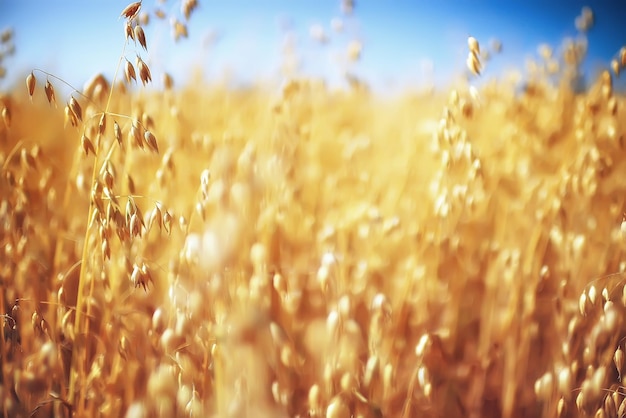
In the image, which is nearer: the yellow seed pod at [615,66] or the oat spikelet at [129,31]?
the oat spikelet at [129,31]

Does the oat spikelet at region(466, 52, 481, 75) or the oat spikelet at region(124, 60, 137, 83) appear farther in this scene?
the oat spikelet at region(466, 52, 481, 75)

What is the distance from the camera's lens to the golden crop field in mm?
620

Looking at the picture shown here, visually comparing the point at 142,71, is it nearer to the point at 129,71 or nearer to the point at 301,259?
the point at 129,71

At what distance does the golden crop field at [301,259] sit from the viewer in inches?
24.4

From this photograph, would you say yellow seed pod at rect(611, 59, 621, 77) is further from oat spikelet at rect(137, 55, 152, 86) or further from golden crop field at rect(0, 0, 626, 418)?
oat spikelet at rect(137, 55, 152, 86)

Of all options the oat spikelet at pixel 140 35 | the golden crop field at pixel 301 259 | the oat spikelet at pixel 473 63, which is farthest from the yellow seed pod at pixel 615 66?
the oat spikelet at pixel 140 35

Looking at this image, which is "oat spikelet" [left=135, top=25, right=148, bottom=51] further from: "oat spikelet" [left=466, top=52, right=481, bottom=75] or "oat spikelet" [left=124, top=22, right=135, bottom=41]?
"oat spikelet" [left=466, top=52, right=481, bottom=75]

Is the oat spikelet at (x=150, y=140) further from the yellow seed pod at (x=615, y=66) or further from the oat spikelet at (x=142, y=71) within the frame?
the yellow seed pod at (x=615, y=66)

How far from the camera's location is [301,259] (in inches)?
43.0

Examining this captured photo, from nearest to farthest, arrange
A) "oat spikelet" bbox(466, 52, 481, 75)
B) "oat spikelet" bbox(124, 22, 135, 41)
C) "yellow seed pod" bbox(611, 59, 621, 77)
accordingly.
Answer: "oat spikelet" bbox(124, 22, 135, 41), "oat spikelet" bbox(466, 52, 481, 75), "yellow seed pod" bbox(611, 59, 621, 77)

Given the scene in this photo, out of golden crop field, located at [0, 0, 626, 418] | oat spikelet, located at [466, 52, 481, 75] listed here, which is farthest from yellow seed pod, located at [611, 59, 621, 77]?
oat spikelet, located at [466, 52, 481, 75]

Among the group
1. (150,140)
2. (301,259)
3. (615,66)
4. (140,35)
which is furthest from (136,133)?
(615,66)

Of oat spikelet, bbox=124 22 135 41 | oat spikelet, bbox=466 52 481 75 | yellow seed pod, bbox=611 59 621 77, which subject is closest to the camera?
oat spikelet, bbox=124 22 135 41

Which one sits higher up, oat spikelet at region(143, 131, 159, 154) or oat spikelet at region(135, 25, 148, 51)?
oat spikelet at region(135, 25, 148, 51)
